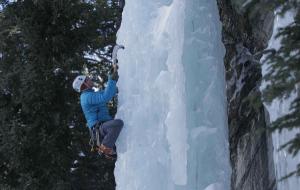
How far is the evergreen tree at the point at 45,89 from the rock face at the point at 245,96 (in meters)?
5.62

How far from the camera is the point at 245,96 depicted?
30.1 ft

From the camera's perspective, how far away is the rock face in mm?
8492

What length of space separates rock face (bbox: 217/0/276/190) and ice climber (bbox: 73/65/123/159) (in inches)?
76.6

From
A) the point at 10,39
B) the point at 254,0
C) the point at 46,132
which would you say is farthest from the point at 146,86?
the point at 10,39

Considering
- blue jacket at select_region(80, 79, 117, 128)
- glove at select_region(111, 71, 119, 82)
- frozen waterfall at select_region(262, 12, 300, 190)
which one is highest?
glove at select_region(111, 71, 119, 82)

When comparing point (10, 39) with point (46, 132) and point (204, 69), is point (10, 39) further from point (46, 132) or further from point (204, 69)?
point (204, 69)

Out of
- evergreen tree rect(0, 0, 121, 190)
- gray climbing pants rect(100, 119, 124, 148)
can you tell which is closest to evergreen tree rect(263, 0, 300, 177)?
gray climbing pants rect(100, 119, 124, 148)

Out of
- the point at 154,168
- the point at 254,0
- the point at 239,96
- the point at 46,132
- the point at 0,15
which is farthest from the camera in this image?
the point at 0,15

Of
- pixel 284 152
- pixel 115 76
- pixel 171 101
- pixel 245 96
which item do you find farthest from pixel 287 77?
pixel 245 96

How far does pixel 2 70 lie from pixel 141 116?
24.3 feet

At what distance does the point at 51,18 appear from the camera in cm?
1467

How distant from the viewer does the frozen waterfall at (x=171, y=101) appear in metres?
7.97

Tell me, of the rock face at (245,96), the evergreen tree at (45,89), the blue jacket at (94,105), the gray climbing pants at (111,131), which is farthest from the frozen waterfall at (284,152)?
the evergreen tree at (45,89)

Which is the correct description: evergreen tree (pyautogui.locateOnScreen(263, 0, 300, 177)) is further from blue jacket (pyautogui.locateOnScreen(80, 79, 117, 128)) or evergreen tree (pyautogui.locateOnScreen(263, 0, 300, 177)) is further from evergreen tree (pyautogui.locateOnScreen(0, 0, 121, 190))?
evergreen tree (pyautogui.locateOnScreen(0, 0, 121, 190))
